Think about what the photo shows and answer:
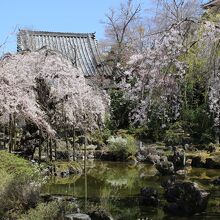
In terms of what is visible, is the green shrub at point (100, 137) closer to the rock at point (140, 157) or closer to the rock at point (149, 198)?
the rock at point (140, 157)

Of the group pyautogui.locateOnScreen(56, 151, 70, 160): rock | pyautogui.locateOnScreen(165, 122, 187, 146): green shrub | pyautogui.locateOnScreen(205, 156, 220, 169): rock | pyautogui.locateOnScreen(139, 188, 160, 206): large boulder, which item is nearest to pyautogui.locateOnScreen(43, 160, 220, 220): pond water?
pyautogui.locateOnScreen(139, 188, 160, 206): large boulder

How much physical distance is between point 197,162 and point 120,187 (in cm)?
602

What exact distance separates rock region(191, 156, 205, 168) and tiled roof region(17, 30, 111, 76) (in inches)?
550

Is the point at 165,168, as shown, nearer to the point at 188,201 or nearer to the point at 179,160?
the point at 179,160

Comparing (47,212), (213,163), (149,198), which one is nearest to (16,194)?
(47,212)

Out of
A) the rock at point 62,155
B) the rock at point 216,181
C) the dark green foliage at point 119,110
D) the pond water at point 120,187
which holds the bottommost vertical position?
the pond water at point 120,187

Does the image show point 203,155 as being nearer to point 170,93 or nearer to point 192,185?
point 192,185

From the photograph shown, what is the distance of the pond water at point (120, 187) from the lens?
434 inches

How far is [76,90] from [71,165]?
3381 millimetres

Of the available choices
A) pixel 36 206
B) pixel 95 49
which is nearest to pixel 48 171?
pixel 36 206

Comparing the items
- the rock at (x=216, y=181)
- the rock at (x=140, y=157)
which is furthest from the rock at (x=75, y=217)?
the rock at (x=140, y=157)

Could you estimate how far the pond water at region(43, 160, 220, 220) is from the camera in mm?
11023

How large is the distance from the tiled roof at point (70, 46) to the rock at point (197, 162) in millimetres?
13982

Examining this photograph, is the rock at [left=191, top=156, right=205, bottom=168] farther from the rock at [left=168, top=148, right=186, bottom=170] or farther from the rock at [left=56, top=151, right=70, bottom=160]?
the rock at [left=56, top=151, right=70, bottom=160]
